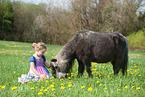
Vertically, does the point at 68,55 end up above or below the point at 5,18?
below

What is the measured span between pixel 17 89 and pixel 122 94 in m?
2.47

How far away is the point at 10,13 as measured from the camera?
40125 millimetres

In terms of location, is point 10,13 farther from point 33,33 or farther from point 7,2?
point 33,33

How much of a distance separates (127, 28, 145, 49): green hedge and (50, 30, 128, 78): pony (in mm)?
20055

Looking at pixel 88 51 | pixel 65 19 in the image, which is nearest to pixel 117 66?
pixel 88 51

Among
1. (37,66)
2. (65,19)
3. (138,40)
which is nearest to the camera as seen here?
(37,66)

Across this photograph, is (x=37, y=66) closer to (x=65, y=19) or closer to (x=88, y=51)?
(x=88, y=51)

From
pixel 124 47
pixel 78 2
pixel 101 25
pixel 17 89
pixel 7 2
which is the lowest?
pixel 17 89

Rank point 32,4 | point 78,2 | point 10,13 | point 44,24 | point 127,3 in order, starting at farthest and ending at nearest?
point 32,4
point 10,13
point 44,24
point 127,3
point 78,2

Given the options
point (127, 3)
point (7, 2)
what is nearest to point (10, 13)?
point (7, 2)

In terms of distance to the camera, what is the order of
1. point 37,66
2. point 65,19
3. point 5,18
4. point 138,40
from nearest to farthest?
point 37,66
point 138,40
point 65,19
point 5,18

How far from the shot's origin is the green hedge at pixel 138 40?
2275cm

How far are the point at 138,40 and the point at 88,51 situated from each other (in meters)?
21.0

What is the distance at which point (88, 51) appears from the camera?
14.8ft
